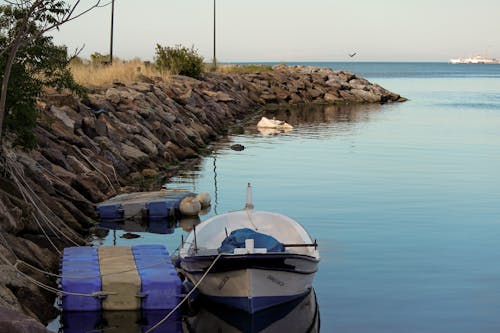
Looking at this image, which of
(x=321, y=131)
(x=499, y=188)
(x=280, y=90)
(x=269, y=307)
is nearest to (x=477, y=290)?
(x=269, y=307)

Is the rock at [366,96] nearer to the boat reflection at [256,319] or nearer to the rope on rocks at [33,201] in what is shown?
the rope on rocks at [33,201]

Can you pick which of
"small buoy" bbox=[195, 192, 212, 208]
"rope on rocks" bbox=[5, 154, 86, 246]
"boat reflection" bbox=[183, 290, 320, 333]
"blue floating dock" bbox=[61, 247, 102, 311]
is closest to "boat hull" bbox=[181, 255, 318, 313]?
"boat reflection" bbox=[183, 290, 320, 333]

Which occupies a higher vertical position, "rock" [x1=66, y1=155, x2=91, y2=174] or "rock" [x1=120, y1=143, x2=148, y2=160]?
"rock" [x1=66, y1=155, x2=91, y2=174]

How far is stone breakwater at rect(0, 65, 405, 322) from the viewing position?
14781mm

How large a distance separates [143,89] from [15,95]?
2143 cm

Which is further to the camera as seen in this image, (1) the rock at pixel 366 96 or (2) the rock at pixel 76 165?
(1) the rock at pixel 366 96

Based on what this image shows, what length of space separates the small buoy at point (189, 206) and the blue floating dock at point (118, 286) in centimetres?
728

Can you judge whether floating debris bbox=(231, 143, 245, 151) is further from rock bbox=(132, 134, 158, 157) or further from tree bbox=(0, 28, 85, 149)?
tree bbox=(0, 28, 85, 149)

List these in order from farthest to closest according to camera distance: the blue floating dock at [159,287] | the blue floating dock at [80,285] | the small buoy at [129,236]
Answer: the small buoy at [129,236], the blue floating dock at [159,287], the blue floating dock at [80,285]

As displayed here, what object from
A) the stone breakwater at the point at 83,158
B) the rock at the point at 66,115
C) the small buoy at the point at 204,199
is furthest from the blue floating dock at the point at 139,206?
the rock at the point at 66,115

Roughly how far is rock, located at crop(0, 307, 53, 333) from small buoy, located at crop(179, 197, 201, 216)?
12.3 metres

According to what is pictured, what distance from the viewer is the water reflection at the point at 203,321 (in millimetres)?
13273

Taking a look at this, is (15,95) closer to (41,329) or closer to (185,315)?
(185,315)

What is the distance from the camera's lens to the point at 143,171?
89.9 ft
